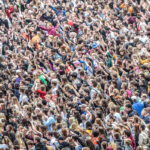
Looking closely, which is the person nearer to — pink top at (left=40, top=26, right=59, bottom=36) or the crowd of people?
the crowd of people

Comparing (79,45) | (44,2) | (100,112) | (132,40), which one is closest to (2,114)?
(100,112)

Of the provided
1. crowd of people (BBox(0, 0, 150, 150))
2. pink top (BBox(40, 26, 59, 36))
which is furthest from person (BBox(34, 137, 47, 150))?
pink top (BBox(40, 26, 59, 36))

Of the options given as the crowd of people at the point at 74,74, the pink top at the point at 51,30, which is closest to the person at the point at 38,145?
the crowd of people at the point at 74,74

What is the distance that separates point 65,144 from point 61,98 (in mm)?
3749

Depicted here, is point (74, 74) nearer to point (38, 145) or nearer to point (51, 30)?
point (38, 145)

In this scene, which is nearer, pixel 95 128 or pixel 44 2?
pixel 95 128

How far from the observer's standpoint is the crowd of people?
14.2 m

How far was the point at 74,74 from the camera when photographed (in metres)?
18.3

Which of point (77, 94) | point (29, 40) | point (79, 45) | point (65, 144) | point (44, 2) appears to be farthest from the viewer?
point (44, 2)

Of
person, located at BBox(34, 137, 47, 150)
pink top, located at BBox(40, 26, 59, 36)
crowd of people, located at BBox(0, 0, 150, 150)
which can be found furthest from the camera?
pink top, located at BBox(40, 26, 59, 36)

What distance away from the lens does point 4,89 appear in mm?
19469

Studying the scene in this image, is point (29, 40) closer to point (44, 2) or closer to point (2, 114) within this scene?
point (44, 2)

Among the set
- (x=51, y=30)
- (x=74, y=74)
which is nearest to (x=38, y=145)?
(x=74, y=74)

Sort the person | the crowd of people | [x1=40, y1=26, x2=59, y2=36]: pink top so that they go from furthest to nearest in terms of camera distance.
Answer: [x1=40, y1=26, x2=59, y2=36]: pink top → the crowd of people → the person
